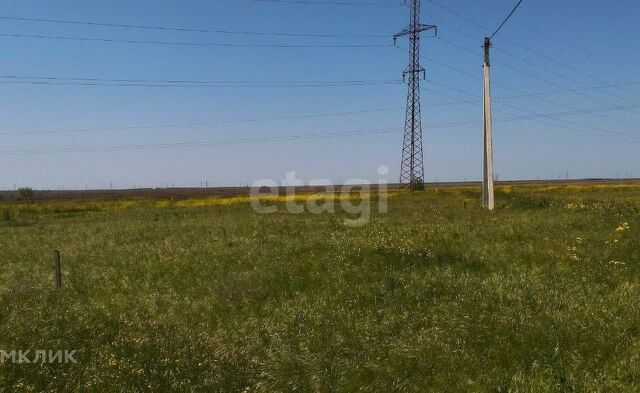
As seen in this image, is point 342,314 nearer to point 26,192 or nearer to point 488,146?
point 488,146

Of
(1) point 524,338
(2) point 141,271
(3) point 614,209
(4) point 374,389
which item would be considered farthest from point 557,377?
(3) point 614,209

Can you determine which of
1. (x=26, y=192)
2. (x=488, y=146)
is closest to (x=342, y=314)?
(x=488, y=146)

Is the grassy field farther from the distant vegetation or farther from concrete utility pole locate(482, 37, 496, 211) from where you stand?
the distant vegetation

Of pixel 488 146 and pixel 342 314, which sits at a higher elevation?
pixel 488 146

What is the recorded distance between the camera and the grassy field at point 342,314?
809 cm

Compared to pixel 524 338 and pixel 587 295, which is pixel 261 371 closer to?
pixel 524 338

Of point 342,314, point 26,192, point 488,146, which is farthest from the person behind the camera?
point 26,192

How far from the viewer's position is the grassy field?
8086mm

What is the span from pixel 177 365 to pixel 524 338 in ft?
20.4

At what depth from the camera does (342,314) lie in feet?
36.6

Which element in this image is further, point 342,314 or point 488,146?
point 488,146

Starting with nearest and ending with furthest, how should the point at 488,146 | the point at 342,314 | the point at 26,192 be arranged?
the point at 342,314, the point at 488,146, the point at 26,192

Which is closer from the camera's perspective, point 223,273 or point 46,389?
point 46,389

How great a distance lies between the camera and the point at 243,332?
34.7ft
